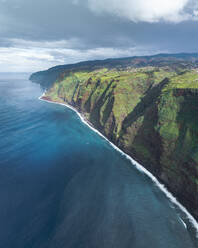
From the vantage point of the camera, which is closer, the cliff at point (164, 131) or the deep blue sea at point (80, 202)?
the deep blue sea at point (80, 202)

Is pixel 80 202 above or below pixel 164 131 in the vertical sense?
below

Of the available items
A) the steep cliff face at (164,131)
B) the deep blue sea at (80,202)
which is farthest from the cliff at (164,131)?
the deep blue sea at (80,202)

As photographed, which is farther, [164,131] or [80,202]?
[164,131]

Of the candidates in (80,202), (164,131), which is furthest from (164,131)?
(80,202)

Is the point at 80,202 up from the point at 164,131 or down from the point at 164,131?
down

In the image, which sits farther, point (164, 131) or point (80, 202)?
point (164, 131)

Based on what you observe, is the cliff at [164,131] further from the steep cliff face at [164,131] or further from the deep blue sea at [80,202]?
the deep blue sea at [80,202]

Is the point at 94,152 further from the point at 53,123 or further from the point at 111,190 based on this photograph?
the point at 53,123

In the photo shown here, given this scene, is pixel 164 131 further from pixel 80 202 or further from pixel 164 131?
pixel 80 202

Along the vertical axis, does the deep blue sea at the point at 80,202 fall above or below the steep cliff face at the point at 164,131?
below
